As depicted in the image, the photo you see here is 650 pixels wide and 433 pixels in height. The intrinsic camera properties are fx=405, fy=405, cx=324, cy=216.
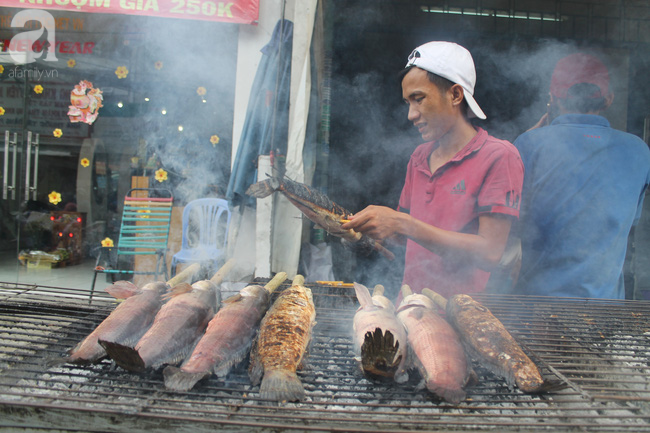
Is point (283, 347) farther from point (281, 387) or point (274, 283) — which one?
point (274, 283)

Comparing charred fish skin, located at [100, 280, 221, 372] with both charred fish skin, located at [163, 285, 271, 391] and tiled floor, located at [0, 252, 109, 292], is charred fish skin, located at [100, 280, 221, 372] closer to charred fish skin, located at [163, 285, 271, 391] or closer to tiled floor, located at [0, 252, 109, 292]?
charred fish skin, located at [163, 285, 271, 391]

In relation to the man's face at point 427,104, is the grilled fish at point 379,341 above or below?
below

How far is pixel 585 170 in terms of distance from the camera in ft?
10.7

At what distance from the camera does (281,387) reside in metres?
1.61

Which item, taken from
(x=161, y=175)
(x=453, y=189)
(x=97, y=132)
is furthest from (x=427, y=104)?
(x=97, y=132)

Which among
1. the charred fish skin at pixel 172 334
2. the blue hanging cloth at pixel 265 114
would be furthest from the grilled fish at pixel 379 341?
the blue hanging cloth at pixel 265 114

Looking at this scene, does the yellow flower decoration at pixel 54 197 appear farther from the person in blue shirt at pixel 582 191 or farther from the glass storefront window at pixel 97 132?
the person in blue shirt at pixel 582 191

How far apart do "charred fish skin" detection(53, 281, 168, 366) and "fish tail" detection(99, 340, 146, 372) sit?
0.57 ft

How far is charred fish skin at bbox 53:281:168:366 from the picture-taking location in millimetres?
1861

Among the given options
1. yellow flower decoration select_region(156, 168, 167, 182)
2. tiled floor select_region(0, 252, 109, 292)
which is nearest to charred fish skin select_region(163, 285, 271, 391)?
yellow flower decoration select_region(156, 168, 167, 182)

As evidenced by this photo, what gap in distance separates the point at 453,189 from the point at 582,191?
1.16 meters

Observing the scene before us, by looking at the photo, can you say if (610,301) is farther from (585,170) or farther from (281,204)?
(281,204)

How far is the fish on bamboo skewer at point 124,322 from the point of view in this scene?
1.86m

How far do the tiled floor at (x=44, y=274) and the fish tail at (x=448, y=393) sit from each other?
6.56 metres
